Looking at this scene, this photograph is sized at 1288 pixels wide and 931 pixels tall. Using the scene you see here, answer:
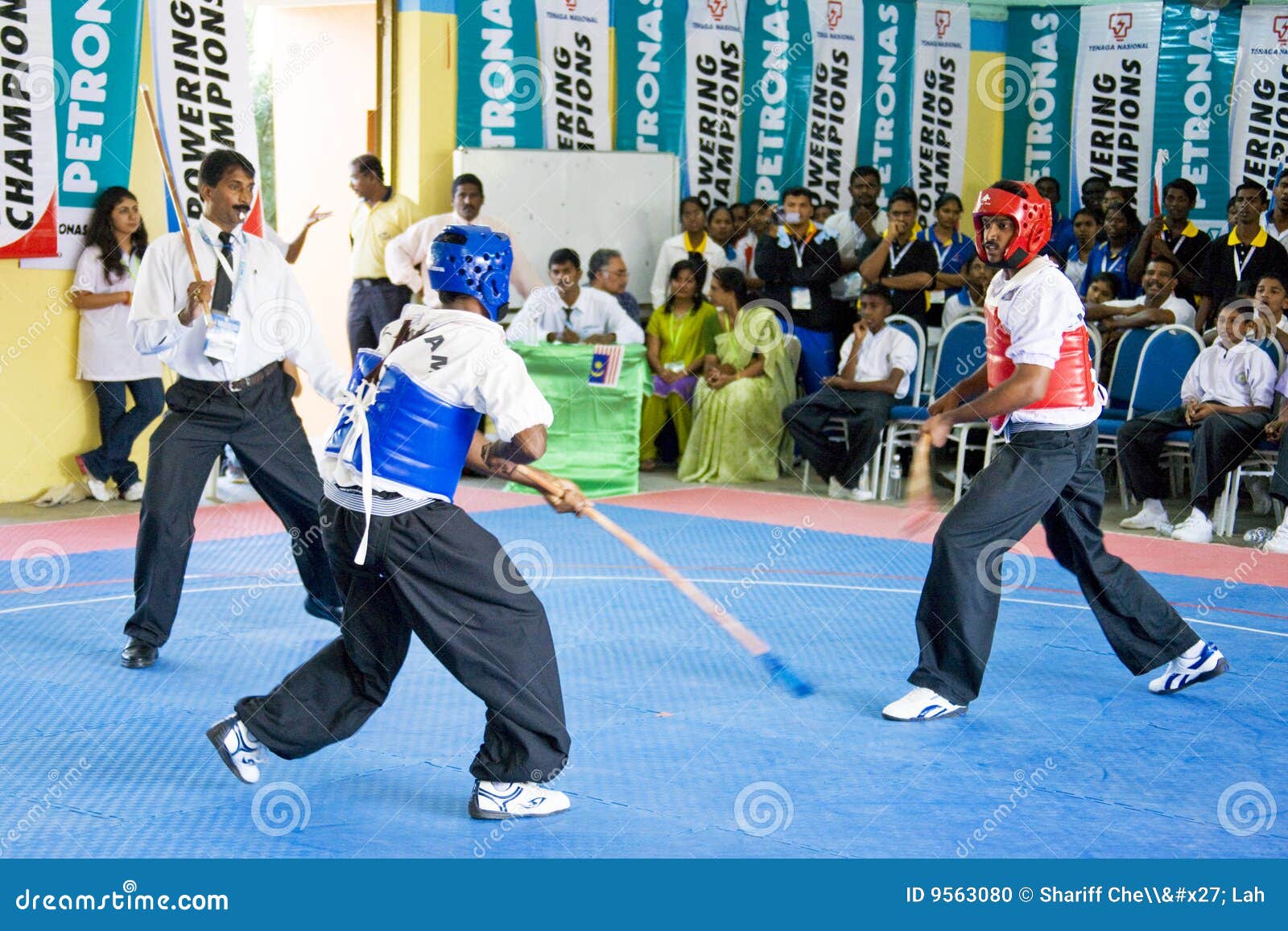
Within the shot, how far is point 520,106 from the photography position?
1228cm

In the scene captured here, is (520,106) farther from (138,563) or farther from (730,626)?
(730,626)

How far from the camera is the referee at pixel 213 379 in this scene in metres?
5.81

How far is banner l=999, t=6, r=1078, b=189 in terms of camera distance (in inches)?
577

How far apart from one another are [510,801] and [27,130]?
6838 millimetres

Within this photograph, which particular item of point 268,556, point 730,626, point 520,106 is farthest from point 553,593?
point 520,106

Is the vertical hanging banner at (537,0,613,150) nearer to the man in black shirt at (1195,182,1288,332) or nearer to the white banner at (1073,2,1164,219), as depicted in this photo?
the white banner at (1073,2,1164,219)

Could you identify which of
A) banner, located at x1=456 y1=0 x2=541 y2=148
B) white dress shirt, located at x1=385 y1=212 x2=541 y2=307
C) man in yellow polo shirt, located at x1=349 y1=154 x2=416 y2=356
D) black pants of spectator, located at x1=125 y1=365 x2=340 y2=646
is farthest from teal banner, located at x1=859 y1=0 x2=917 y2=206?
black pants of spectator, located at x1=125 y1=365 x2=340 y2=646

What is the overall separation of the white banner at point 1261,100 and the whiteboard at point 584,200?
5.11 meters

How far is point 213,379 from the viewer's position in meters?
5.86

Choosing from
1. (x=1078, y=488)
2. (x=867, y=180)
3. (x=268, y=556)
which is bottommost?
(x=268, y=556)

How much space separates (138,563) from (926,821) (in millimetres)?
3284

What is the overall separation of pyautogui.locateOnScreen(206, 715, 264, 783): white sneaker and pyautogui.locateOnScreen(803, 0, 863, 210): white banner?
409 inches

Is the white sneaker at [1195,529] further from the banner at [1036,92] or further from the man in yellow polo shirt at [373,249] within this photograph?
the banner at [1036,92]

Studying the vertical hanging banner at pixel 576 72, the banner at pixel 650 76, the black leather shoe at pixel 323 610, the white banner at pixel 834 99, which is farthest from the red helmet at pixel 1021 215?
the white banner at pixel 834 99
